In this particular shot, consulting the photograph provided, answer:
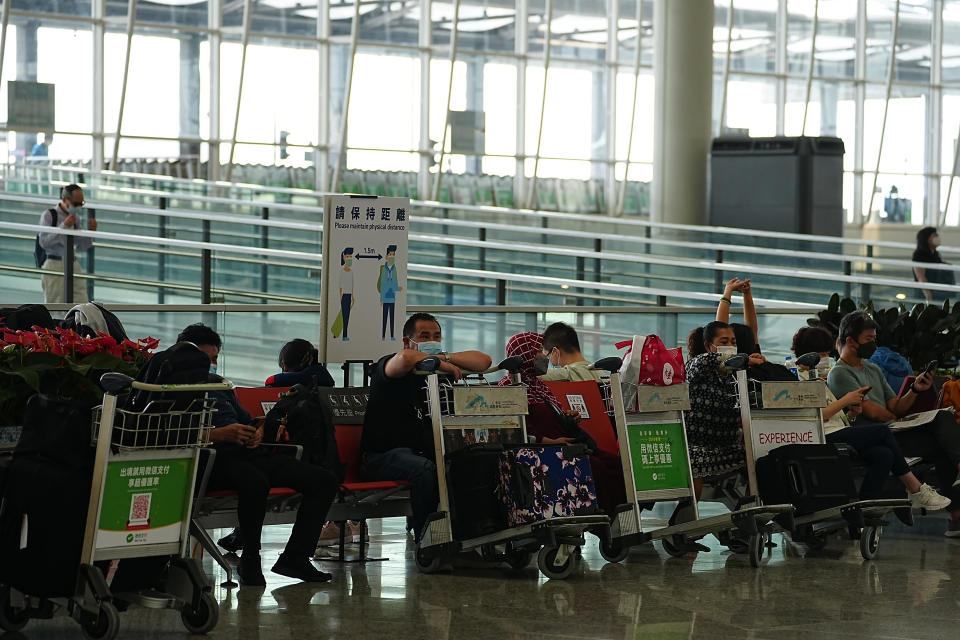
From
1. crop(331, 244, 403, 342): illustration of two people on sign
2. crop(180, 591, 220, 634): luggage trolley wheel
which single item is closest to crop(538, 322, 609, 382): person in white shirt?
crop(331, 244, 403, 342): illustration of two people on sign

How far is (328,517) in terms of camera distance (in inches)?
238

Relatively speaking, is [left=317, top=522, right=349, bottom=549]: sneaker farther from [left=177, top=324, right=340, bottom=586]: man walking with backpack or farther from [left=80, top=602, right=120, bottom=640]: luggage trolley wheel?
[left=80, top=602, right=120, bottom=640]: luggage trolley wheel

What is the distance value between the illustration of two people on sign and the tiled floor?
1.05 meters

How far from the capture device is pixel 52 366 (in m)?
5.08

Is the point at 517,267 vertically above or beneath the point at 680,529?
above

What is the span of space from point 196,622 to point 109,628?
349 millimetres

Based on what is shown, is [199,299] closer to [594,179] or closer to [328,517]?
[328,517]

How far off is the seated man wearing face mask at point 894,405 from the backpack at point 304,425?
2865 millimetres

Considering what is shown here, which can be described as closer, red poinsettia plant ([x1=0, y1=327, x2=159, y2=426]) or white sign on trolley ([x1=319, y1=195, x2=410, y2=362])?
red poinsettia plant ([x1=0, y1=327, x2=159, y2=426])

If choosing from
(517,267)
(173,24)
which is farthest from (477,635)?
(173,24)

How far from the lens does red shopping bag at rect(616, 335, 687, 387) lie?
6406mm

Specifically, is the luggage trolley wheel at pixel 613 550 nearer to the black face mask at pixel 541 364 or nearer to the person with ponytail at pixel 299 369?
the black face mask at pixel 541 364

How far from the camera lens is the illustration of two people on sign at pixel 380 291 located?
678 centimetres

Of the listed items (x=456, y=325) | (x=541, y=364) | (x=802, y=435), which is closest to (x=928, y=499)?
(x=802, y=435)
